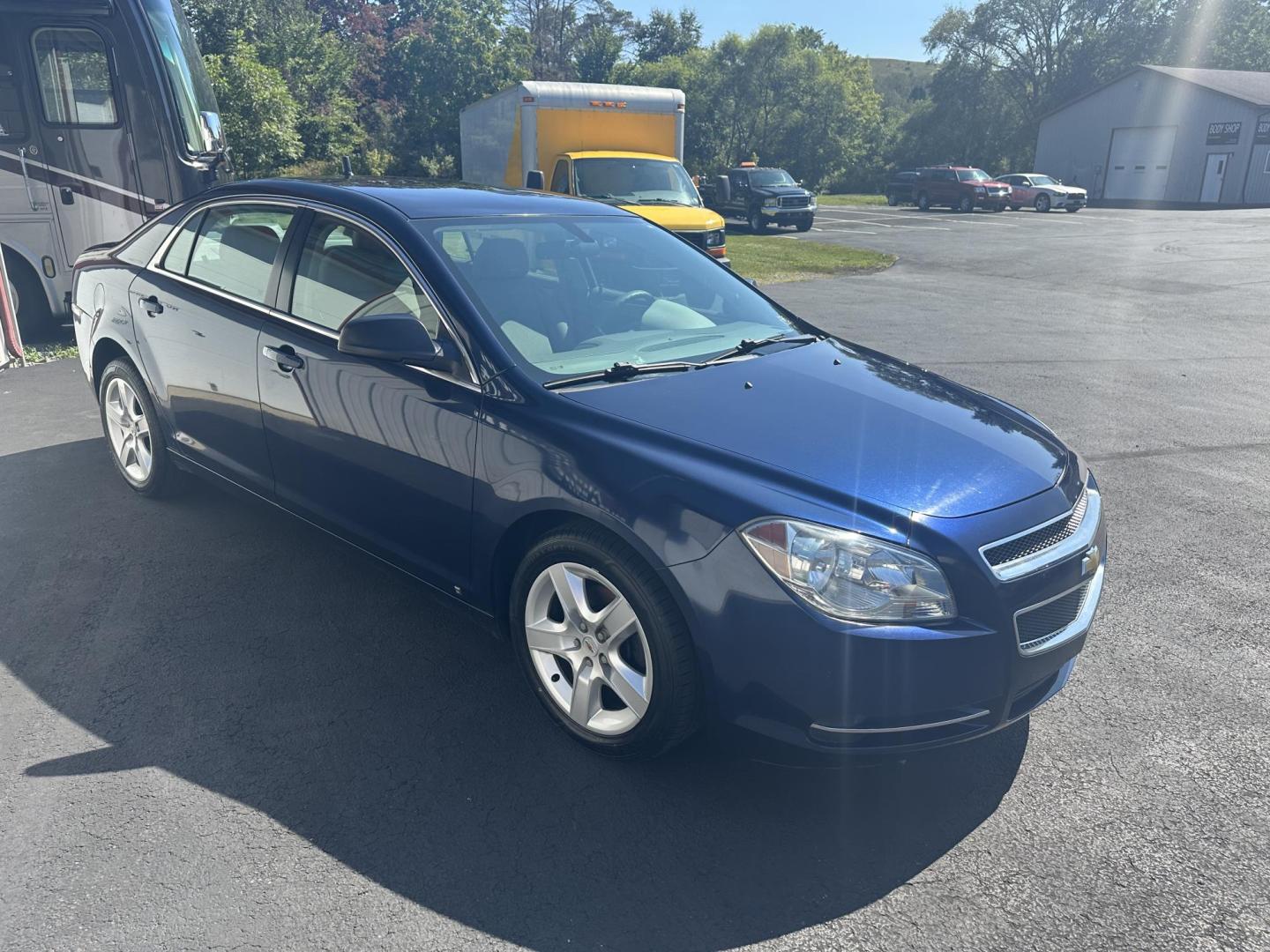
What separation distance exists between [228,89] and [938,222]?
22636mm

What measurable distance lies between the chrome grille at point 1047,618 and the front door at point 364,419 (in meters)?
1.78

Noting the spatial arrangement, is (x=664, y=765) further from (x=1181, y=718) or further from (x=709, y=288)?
(x=709, y=288)

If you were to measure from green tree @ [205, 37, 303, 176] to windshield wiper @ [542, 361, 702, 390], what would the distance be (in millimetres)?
27693

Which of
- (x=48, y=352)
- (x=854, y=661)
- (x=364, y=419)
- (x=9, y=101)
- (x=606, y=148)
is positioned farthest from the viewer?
(x=606, y=148)

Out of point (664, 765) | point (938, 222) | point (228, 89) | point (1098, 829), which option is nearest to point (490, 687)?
point (664, 765)

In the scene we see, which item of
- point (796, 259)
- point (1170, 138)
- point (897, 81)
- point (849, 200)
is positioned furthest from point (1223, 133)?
point (897, 81)

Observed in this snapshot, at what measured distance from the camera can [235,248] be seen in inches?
172

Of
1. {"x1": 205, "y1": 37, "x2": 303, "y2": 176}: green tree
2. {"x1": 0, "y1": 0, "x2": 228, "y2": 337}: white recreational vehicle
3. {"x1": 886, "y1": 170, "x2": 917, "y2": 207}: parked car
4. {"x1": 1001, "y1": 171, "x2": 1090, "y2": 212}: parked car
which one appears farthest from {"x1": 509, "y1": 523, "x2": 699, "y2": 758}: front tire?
{"x1": 886, "y1": 170, "x2": 917, "y2": 207}: parked car

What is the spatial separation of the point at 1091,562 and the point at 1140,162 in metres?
53.2

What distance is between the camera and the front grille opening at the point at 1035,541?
2654 millimetres

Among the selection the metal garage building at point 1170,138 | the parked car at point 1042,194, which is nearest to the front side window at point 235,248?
the parked car at point 1042,194

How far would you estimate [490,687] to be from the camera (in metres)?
3.50

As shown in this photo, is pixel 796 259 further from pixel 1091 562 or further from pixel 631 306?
pixel 1091 562

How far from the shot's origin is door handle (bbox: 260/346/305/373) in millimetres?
3791
